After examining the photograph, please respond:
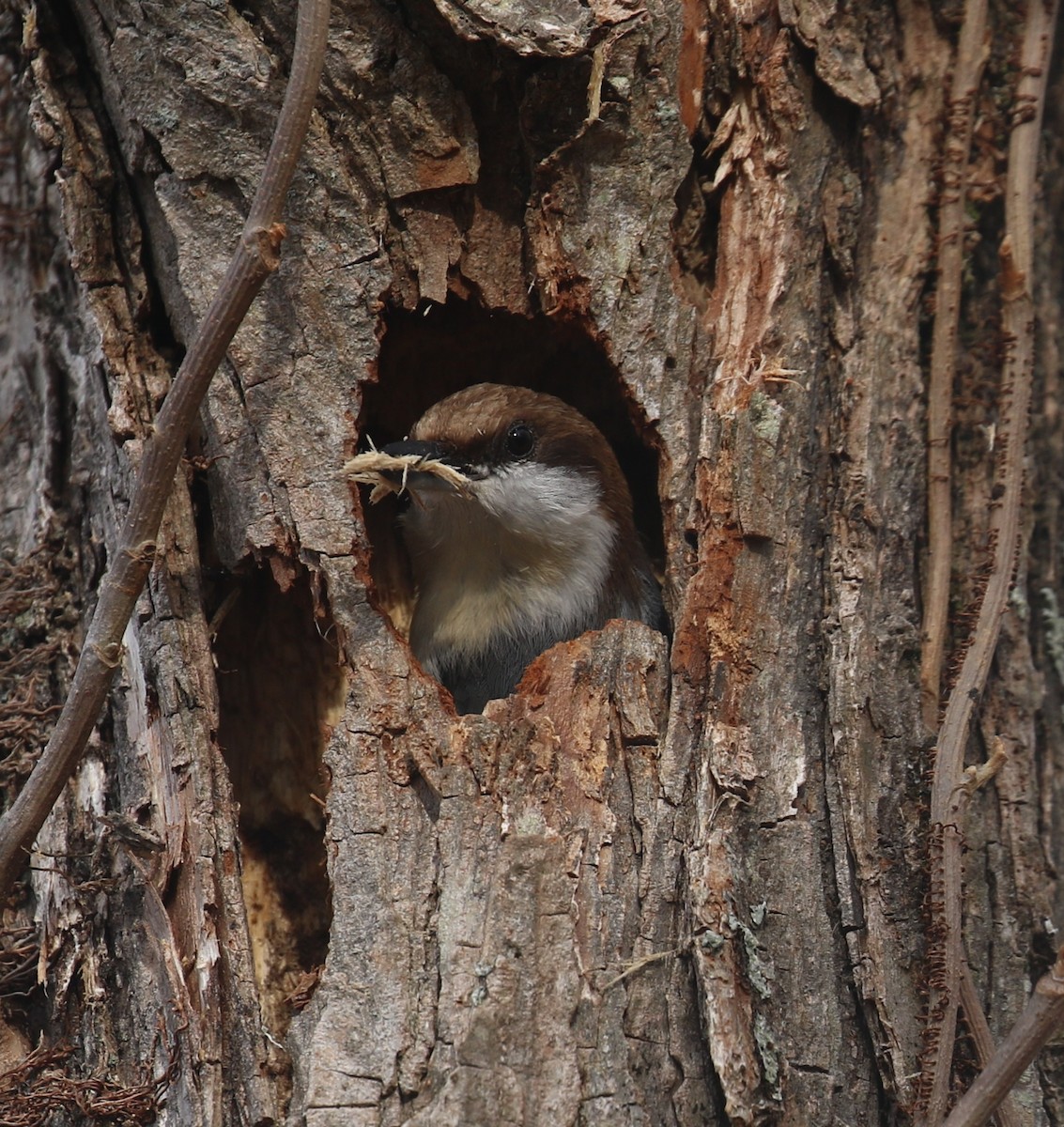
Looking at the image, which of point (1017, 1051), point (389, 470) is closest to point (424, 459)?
point (389, 470)

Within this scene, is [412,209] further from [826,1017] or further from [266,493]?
[826,1017]

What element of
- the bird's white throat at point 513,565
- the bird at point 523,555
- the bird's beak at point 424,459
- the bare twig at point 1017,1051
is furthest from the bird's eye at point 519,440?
the bare twig at point 1017,1051

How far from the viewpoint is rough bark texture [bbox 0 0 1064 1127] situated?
256 cm

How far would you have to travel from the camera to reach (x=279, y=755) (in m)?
3.52

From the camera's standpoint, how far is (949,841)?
107 inches

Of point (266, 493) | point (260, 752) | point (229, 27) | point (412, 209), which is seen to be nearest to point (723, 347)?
point (412, 209)

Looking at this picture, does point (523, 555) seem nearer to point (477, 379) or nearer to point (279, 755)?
point (477, 379)

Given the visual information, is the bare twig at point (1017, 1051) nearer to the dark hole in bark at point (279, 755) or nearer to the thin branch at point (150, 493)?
the dark hole in bark at point (279, 755)

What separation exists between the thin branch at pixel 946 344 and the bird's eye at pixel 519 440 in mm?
1096

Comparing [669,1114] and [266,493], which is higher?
[266,493]

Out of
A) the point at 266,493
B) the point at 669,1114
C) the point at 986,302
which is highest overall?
the point at 986,302

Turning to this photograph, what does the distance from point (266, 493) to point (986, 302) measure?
6.62 feet

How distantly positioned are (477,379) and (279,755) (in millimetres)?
1372

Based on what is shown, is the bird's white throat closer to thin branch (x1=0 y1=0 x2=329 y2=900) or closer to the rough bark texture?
the rough bark texture
